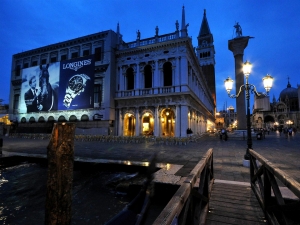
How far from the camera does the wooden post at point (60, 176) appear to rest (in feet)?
6.85

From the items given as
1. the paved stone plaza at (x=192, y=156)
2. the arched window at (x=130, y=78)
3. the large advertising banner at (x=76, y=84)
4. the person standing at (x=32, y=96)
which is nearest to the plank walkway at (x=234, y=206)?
the paved stone plaza at (x=192, y=156)

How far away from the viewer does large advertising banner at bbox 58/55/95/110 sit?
22.4 meters

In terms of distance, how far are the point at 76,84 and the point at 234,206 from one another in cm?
2373

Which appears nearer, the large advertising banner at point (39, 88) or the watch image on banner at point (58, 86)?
the watch image on banner at point (58, 86)

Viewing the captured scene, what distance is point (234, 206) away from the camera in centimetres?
336

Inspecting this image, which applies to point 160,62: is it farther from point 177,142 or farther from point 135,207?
point 135,207

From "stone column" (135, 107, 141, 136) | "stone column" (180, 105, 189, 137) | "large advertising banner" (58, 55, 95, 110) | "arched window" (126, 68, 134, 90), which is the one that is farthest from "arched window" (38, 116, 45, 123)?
"stone column" (180, 105, 189, 137)

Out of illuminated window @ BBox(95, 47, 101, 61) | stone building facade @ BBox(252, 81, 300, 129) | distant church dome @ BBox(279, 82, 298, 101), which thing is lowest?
stone building facade @ BBox(252, 81, 300, 129)

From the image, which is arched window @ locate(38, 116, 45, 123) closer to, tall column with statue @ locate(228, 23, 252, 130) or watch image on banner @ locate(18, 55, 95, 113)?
watch image on banner @ locate(18, 55, 95, 113)

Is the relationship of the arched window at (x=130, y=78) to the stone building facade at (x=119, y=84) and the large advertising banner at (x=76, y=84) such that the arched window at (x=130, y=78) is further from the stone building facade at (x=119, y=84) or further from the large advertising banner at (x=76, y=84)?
the large advertising banner at (x=76, y=84)

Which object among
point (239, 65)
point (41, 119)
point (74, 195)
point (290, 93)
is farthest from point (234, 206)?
point (290, 93)

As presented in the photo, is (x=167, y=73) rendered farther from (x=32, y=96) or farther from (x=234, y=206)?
(x=32, y=96)

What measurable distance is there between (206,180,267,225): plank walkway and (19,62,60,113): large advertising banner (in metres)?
25.7

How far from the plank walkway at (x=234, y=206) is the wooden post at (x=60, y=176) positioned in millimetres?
2264
